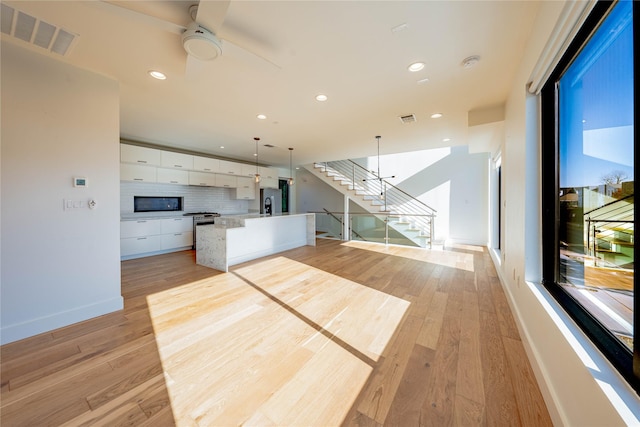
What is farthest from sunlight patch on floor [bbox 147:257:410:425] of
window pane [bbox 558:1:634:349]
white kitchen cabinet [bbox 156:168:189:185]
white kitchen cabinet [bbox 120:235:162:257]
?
white kitchen cabinet [bbox 156:168:189:185]

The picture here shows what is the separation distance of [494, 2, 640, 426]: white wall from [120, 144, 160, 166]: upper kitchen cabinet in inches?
245

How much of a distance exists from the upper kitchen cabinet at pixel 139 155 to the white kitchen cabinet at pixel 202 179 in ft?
2.81

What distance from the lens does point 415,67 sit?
2318 millimetres

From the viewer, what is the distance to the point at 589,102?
130cm

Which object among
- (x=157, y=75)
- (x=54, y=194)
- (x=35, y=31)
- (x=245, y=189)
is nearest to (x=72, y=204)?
(x=54, y=194)

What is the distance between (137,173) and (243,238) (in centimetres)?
274

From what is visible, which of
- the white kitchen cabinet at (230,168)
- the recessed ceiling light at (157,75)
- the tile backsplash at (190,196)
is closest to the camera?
the recessed ceiling light at (157,75)

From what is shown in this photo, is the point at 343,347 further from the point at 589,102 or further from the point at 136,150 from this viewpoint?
the point at 136,150

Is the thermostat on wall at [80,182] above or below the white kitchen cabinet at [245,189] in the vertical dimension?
below

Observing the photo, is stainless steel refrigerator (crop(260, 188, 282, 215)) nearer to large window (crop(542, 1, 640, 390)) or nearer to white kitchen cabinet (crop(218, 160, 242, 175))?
white kitchen cabinet (crop(218, 160, 242, 175))

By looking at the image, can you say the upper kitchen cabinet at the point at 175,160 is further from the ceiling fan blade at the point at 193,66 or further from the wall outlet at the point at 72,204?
the ceiling fan blade at the point at 193,66

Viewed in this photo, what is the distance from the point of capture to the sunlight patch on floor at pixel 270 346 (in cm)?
137

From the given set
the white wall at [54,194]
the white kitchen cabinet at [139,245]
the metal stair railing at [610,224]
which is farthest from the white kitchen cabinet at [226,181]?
the metal stair railing at [610,224]

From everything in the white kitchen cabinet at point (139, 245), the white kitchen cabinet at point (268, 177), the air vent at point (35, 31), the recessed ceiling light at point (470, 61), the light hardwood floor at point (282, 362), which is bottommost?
the light hardwood floor at point (282, 362)
